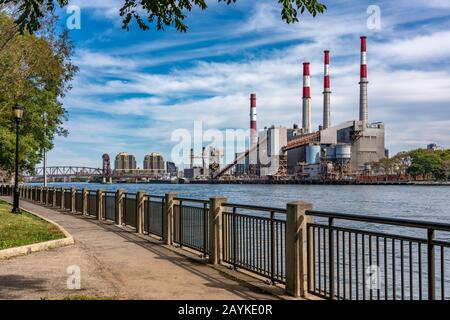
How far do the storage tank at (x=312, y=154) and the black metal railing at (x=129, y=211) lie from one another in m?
169

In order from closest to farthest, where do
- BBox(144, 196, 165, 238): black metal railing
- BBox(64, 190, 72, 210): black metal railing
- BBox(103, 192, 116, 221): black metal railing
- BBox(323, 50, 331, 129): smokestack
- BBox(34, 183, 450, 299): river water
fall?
BBox(34, 183, 450, 299): river water, BBox(144, 196, 165, 238): black metal railing, BBox(103, 192, 116, 221): black metal railing, BBox(64, 190, 72, 210): black metal railing, BBox(323, 50, 331, 129): smokestack

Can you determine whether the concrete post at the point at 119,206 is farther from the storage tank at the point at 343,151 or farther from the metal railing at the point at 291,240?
the storage tank at the point at 343,151

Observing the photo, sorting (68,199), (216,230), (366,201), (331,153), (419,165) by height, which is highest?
(331,153)

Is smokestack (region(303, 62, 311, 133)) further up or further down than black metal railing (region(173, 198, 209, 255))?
further up

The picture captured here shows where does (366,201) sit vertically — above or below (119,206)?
below

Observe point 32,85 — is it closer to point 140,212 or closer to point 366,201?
point 140,212

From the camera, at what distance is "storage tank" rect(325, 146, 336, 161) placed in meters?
185

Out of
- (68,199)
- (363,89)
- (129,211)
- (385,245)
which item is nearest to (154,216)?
(129,211)

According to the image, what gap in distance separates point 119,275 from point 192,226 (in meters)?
3.30

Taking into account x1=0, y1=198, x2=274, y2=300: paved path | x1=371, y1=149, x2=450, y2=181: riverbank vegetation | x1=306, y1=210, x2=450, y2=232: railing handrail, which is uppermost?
x1=371, y1=149, x2=450, y2=181: riverbank vegetation

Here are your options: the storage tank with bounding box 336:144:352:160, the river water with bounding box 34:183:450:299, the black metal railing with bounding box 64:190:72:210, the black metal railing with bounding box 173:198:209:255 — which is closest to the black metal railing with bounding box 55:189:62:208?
the black metal railing with bounding box 64:190:72:210

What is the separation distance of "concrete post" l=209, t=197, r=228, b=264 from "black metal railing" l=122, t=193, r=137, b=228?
283 inches

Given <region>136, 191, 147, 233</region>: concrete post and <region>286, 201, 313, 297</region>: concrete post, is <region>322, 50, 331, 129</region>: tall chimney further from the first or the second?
<region>286, 201, 313, 297</region>: concrete post

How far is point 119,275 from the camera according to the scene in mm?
9219
